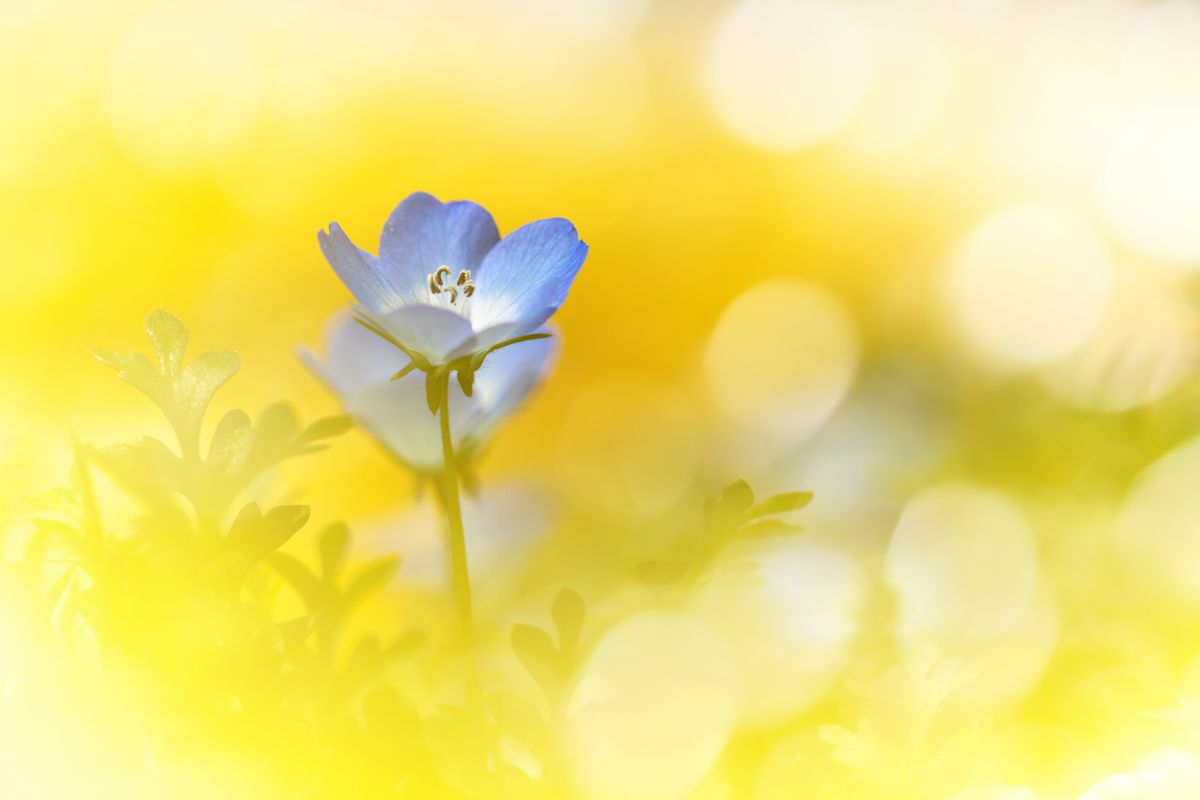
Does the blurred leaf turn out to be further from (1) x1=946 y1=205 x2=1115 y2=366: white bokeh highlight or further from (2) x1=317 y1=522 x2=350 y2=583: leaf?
(1) x1=946 y1=205 x2=1115 y2=366: white bokeh highlight

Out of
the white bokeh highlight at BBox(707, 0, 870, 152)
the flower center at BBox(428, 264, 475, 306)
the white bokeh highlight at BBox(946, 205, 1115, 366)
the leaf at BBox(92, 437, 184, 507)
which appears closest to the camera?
the leaf at BBox(92, 437, 184, 507)

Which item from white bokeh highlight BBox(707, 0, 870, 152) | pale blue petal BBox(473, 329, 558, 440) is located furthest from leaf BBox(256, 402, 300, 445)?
white bokeh highlight BBox(707, 0, 870, 152)

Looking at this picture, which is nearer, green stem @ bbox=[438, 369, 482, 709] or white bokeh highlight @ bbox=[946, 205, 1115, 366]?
green stem @ bbox=[438, 369, 482, 709]

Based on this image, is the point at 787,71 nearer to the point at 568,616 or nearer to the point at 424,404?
the point at 424,404

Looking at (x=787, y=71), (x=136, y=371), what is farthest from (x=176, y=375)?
(x=787, y=71)

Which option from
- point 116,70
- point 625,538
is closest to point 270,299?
point 116,70

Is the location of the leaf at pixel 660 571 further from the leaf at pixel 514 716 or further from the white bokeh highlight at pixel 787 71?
the white bokeh highlight at pixel 787 71

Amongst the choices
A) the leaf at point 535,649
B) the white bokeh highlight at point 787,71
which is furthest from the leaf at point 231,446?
the white bokeh highlight at point 787,71
